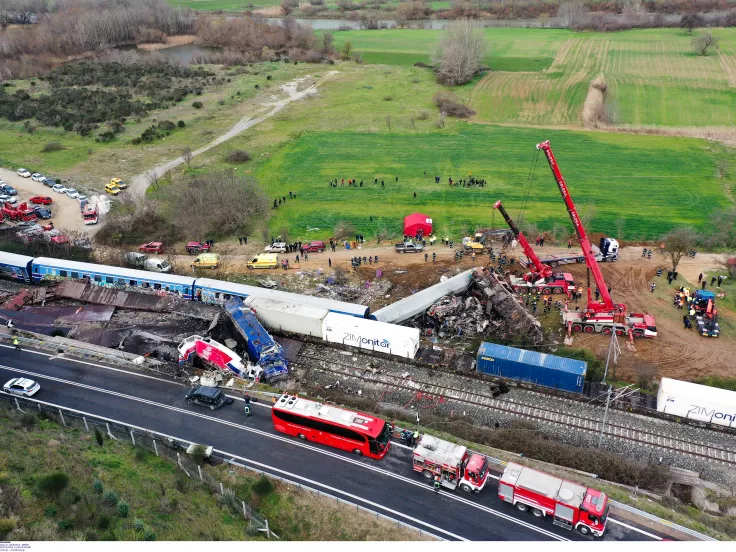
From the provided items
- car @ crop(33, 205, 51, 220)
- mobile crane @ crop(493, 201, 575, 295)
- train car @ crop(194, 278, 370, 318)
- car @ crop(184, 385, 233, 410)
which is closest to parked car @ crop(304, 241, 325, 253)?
train car @ crop(194, 278, 370, 318)

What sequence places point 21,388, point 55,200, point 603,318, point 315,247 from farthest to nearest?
1. point 55,200
2. point 315,247
3. point 603,318
4. point 21,388

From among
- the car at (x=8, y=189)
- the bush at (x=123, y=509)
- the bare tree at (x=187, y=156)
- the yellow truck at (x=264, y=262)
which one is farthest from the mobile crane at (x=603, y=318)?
the car at (x=8, y=189)

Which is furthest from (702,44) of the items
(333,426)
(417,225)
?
(333,426)

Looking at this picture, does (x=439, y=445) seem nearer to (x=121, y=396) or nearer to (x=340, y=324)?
(x=340, y=324)

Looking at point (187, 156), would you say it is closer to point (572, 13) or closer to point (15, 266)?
point (15, 266)

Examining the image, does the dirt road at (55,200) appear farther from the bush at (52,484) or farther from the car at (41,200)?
the bush at (52,484)

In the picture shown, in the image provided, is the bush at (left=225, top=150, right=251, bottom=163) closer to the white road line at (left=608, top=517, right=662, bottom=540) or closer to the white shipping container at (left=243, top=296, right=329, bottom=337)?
the white shipping container at (left=243, top=296, right=329, bottom=337)
